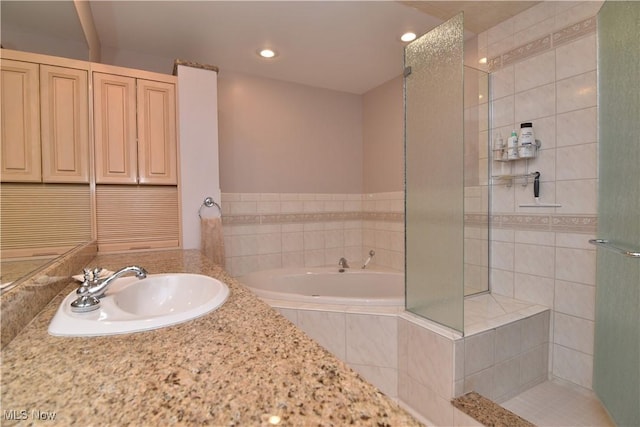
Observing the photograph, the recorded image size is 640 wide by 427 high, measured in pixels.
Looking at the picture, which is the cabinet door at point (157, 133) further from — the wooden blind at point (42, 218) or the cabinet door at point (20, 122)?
the cabinet door at point (20, 122)

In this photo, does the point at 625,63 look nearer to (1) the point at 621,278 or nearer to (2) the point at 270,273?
(1) the point at 621,278

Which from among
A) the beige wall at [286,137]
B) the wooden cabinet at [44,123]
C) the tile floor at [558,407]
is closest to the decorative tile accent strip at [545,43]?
the beige wall at [286,137]

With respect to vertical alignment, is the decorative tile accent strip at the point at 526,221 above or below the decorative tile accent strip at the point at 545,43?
below

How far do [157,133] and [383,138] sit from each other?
86.0 inches

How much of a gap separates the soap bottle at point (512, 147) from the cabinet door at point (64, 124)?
2562mm

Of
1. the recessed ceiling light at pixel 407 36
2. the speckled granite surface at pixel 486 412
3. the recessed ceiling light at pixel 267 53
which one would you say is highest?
the recessed ceiling light at pixel 407 36

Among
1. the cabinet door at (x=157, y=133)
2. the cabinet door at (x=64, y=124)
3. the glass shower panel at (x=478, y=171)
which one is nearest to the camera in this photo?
the cabinet door at (x=64, y=124)

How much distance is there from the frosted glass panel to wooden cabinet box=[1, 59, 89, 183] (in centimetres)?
238

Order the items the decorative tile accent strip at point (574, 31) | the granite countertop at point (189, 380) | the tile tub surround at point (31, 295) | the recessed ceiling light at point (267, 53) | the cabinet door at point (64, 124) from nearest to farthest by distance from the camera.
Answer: the granite countertop at point (189, 380), the tile tub surround at point (31, 295), the cabinet door at point (64, 124), the decorative tile accent strip at point (574, 31), the recessed ceiling light at point (267, 53)

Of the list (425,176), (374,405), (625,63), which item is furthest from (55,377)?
(625,63)

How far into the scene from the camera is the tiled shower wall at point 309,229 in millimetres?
2994

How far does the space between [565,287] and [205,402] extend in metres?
2.29

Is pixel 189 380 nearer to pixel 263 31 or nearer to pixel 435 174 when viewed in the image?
pixel 435 174

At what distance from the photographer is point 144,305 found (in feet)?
3.89
